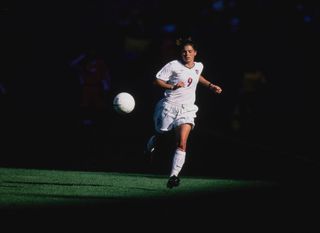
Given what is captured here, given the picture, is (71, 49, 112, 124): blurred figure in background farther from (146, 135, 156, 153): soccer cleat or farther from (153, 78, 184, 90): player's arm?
(153, 78, 184, 90): player's arm

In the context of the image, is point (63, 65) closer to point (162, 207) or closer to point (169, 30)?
point (169, 30)

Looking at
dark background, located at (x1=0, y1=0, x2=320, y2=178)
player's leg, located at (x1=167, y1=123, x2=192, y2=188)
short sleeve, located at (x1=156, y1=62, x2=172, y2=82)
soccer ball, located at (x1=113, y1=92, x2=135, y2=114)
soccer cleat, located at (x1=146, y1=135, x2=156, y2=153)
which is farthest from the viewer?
dark background, located at (x1=0, y1=0, x2=320, y2=178)

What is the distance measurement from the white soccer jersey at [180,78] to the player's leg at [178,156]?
0.53 m

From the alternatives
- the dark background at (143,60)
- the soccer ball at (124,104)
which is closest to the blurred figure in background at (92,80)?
the dark background at (143,60)

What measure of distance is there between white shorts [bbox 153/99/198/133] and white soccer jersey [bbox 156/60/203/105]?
0.28 ft

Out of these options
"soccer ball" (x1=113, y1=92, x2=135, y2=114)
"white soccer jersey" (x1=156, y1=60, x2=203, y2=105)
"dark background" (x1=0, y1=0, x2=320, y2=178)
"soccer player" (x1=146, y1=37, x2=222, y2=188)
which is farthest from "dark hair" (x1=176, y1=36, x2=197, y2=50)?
"dark background" (x1=0, y1=0, x2=320, y2=178)

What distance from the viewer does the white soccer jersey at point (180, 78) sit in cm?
1205

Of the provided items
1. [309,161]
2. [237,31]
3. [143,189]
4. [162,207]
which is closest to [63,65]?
[237,31]

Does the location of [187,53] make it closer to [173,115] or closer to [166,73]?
[166,73]

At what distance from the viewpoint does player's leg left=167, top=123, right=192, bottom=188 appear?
11000mm

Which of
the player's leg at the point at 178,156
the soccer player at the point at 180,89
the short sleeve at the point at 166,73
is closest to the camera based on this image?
the player's leg at the point at 178,156

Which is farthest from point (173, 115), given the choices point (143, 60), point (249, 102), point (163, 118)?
point (143, 60)

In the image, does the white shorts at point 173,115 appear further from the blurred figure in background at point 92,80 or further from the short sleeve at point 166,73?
the blurred figure in background at point 92,80

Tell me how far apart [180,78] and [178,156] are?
1325mm
